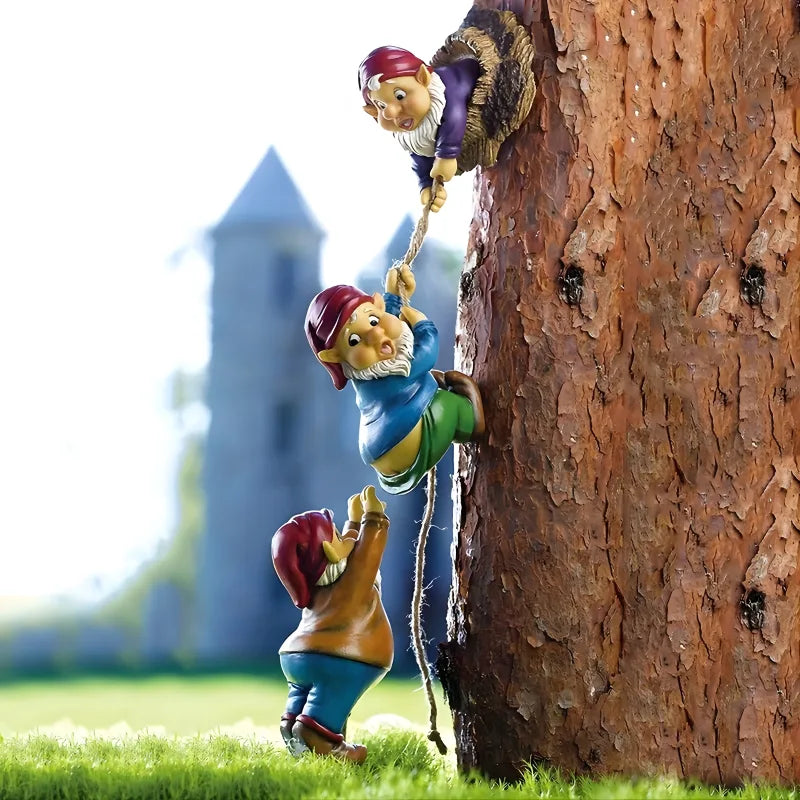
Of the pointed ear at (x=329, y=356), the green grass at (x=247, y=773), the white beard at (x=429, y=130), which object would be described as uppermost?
the white beard at (x=429, y=130)

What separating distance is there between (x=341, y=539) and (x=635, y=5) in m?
0.68

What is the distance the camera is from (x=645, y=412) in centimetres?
123

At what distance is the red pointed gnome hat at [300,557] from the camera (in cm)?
124

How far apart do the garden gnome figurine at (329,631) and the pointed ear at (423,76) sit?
1.58 ft

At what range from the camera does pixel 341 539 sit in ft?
4.18

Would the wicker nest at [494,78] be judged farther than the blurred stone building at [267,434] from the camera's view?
No

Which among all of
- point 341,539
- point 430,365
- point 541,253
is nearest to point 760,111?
point 541,253

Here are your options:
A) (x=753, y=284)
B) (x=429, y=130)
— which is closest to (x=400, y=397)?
(x=429, y=130)

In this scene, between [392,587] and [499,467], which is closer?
A: [499,467]

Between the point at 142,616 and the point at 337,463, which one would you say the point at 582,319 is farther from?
the point at 142,616

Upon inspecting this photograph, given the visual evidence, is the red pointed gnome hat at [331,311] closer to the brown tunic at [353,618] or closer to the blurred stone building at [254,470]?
the brown tunic at [353,618]

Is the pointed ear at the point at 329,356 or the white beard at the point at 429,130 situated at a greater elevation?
the white beard at the point at 429,130

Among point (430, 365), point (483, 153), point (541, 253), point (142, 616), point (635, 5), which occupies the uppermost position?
point (635, 5)

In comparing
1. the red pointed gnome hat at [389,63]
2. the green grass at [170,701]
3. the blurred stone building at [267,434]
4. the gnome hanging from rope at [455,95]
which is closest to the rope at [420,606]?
the gnome hanging from rope at [455,95]
